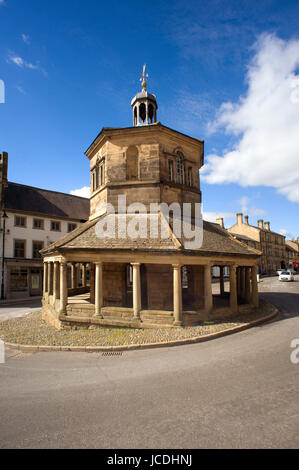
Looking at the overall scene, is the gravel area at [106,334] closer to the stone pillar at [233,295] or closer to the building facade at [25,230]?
the stone pillar at [233,295]

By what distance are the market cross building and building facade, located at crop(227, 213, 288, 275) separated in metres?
44.3

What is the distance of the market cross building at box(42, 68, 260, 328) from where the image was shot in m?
11.1

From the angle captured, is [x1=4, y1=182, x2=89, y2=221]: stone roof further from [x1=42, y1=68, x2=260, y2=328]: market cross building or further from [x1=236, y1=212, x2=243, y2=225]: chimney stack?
[x1=236, y1=212, x2=243, y2=225]: chimney stack

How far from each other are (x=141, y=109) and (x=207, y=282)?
12109 mm

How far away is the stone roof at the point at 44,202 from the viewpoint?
30.4 m

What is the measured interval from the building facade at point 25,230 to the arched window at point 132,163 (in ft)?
63.0

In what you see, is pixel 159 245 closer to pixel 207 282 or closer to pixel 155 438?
pixel 207 282

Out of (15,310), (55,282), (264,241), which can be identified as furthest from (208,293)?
(264,241)

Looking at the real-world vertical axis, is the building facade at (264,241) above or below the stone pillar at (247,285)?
above

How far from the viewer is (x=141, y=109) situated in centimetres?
1658

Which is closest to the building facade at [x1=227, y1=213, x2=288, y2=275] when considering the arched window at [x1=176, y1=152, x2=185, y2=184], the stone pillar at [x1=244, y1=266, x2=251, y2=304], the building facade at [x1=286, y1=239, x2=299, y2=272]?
the building facade at [x1=286, y1=239, x2=299, y2=272]

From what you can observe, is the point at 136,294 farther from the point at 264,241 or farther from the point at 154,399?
the point at 264,241

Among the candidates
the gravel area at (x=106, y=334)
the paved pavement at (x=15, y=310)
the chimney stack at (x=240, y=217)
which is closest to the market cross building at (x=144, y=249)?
the gravel area at (x=106, y=334)

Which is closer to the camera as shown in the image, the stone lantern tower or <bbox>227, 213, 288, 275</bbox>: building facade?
the stone lantern tower
